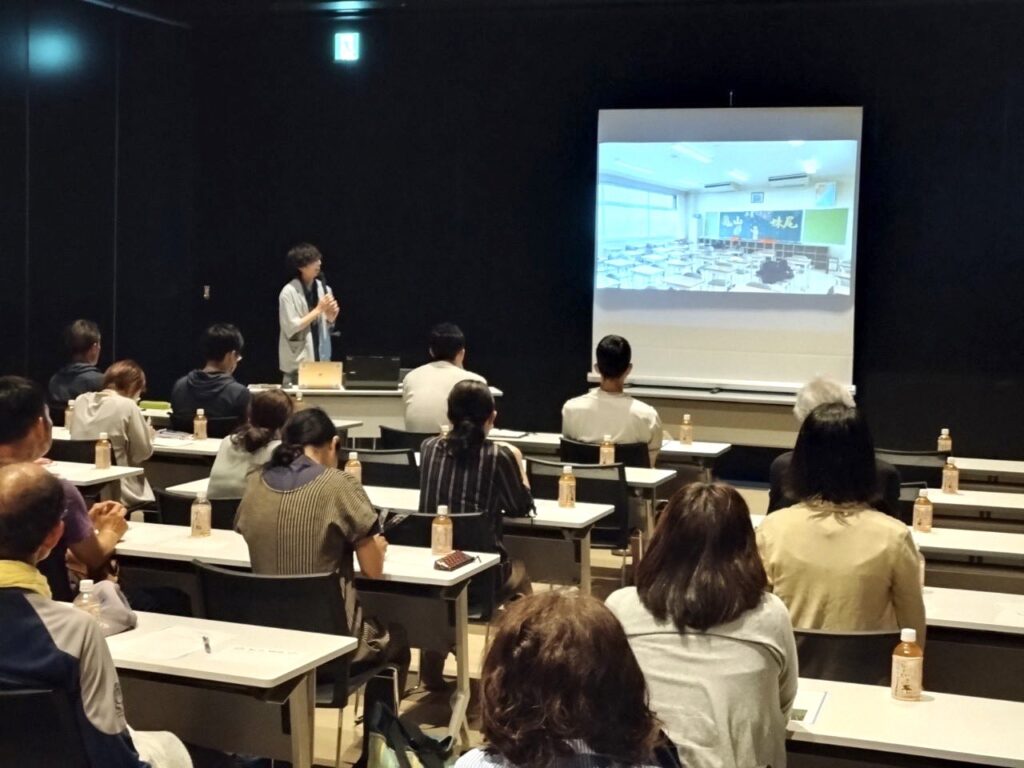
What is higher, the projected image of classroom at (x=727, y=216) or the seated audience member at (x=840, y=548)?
the projected image of classroom at (x=727, y=216)

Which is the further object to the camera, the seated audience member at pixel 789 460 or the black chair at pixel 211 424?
the black chair at pixel 211 424

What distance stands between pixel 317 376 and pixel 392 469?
238 centimetres

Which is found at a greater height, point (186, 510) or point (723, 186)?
point (723, 186)

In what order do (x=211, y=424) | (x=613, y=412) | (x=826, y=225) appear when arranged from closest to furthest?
1. (x=613, y=412)
2. (x=211, y=424)
3. (x=826, y=225)

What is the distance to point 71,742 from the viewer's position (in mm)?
2260

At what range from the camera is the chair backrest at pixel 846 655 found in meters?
2.72

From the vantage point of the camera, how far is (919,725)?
2.41m

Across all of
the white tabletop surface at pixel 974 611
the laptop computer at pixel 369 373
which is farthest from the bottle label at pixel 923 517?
the laptop computer at pixel 369 373

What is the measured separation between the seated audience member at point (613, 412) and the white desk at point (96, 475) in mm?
2090

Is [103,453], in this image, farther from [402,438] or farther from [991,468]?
[991,468]

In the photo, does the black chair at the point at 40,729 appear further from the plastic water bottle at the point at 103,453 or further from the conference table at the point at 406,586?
the plastic water bottle at the point at 103,453

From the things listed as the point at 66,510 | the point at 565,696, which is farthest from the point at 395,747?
the point at 66,510

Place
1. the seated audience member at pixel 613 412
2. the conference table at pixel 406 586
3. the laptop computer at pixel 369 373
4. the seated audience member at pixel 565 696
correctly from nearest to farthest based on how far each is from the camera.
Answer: the seated audience member at pixel 565 696
the conference table at pixel 406 586
the seated audience member at pixel 613 412
the laptop computer at pixel 369 373

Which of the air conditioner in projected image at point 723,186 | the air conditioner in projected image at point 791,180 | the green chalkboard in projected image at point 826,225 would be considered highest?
the air conditioner in projected image at point 791,180
